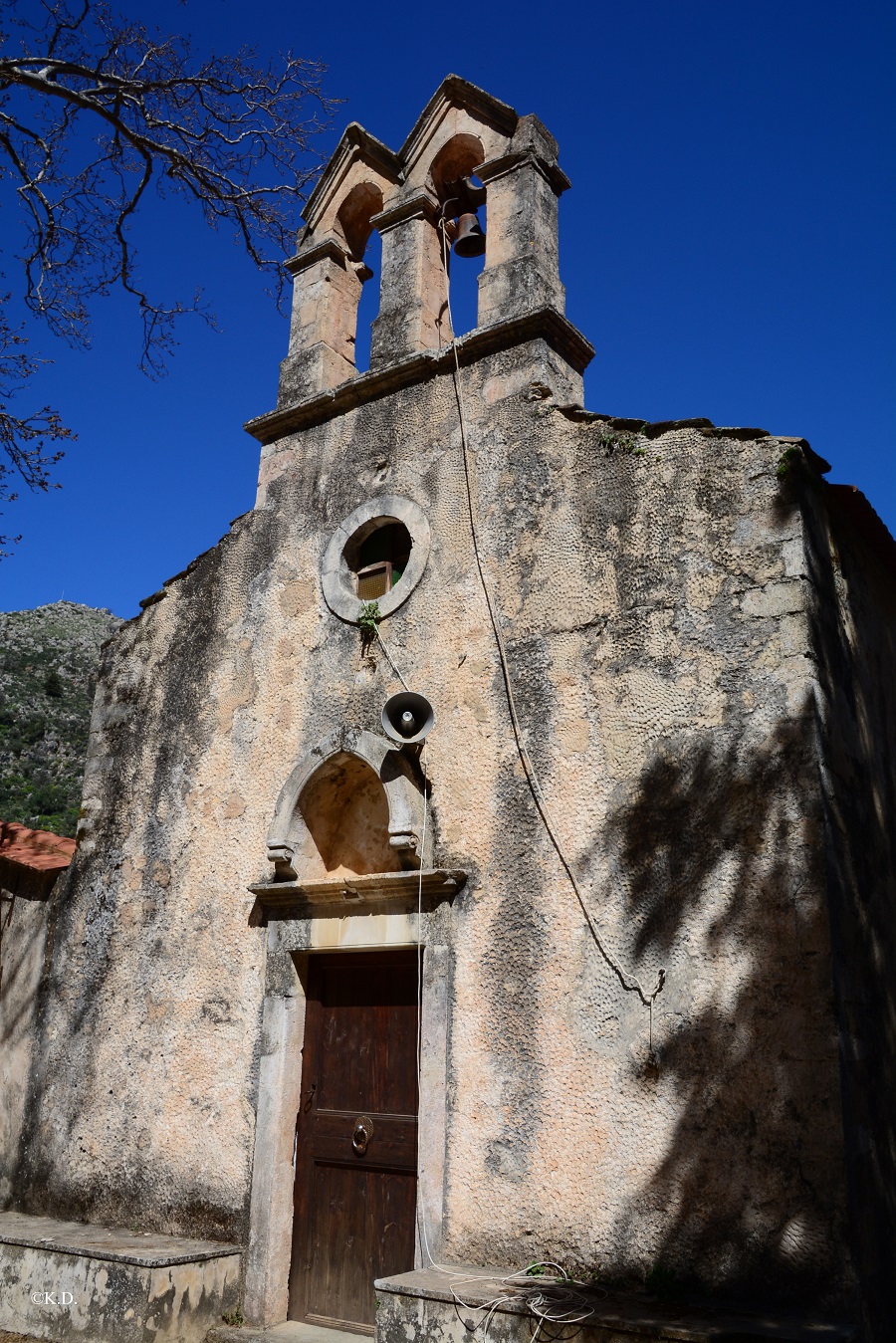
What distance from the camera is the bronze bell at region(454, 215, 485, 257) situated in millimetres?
6898

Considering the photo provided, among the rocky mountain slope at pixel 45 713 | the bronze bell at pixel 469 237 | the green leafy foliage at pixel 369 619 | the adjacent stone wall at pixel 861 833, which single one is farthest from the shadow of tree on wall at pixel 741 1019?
the rocky mountain slope at pixel 45 713

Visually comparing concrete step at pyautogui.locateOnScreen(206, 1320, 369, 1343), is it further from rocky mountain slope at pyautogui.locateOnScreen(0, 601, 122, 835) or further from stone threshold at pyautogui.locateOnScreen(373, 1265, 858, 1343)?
rocky mountain slope at pyautogui.locateOnScreen(0, 601, 122, 835)

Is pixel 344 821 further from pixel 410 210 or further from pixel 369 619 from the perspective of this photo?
pixel 410 210

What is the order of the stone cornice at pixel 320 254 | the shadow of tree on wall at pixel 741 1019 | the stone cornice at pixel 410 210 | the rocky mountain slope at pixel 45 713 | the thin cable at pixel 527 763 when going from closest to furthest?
1. the shadow of tree on wall at pixel 741 1019
2. the thin cable at pixel 527 763
3. the stone cornice at pixel 410 210
4. the stone cornice at pixel 320 254
5. the rocky mountain slope at pixel 45 713

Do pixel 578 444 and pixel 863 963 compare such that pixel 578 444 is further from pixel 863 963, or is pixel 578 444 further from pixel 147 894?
pixel 147 894

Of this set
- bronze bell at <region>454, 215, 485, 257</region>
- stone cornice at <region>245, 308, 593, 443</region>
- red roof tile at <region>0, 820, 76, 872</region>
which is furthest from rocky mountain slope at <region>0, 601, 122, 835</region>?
bronze bell at <region>454, 215, 485, 257</region>

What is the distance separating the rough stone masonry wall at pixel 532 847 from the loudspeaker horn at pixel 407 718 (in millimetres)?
148

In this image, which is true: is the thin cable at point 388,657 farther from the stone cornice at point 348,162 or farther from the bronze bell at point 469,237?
the stone cornice at point 348,162

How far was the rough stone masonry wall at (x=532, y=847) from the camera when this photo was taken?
428 centimetres

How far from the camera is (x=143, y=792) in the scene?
7012mm

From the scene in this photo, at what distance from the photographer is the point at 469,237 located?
691 cm

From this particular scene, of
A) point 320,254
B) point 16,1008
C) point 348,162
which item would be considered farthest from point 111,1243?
point 348,162

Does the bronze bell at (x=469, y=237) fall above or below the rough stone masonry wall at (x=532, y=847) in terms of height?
above

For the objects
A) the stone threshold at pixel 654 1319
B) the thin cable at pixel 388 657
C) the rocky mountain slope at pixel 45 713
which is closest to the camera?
the stone threshold at pixel 654 1319
